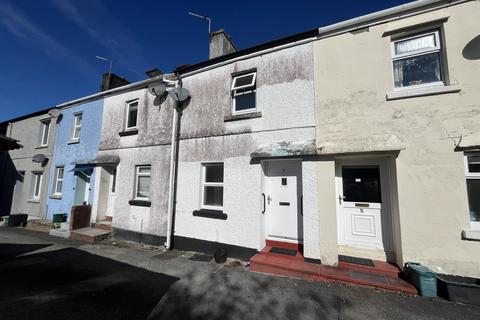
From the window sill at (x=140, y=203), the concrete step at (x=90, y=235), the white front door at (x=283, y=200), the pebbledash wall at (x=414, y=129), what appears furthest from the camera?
the concrete step at (x=90, y=235)

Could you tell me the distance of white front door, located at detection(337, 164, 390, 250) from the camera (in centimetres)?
532

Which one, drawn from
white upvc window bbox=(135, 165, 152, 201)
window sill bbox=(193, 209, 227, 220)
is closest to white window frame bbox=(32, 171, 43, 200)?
white upvc window bbox=(135, 165, 152, 201)

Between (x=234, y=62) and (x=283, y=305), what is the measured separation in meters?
6.51

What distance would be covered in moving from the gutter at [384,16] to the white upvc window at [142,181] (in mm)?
7178

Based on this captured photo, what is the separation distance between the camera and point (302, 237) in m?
5.90

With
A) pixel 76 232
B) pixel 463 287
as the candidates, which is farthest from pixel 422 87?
pixel 76 232

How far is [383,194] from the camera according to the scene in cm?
534

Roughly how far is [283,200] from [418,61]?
182 inches

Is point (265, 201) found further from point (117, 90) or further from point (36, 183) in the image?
point (36, 183)

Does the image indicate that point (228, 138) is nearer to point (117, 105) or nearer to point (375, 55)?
point (375, 55)

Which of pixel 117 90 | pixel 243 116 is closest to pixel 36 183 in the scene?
pixel 117 90

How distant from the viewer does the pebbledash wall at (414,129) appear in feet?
14.5

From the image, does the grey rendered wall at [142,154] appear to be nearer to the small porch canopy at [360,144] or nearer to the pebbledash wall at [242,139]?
the pebbledash wall at [242,139]

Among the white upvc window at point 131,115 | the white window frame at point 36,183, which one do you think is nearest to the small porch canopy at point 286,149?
the white upvc window at point 131,115
